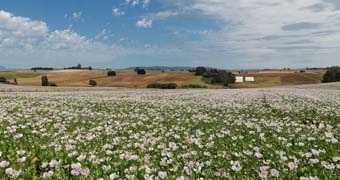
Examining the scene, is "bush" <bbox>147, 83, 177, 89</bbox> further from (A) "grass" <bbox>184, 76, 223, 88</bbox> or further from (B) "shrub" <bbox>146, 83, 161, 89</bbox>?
(A) "grass" <bbox>184, 76, 223, 88</bbox>

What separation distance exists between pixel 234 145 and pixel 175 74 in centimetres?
11929

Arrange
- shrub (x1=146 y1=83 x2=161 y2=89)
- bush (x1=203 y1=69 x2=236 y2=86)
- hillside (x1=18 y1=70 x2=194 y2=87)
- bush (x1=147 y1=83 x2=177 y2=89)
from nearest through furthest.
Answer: bush (x1=147 y1=83 x2=177 y2=89)
shrub (x1=146 y1=83 x2=161 y2=89)
bush (x1=203 y1=69 x2=236 y2=86)
hillside (x1=18 y1=70 x2=194 y2=87)

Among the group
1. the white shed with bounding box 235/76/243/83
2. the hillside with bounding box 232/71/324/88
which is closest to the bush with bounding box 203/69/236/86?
the white shed with bounding box 235/76/243/83

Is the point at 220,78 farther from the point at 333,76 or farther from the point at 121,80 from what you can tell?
the point at 333,76

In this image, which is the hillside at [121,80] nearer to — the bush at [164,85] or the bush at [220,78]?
the bush at [220,78]

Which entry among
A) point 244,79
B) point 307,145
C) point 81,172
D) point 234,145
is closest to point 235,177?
point 81,172

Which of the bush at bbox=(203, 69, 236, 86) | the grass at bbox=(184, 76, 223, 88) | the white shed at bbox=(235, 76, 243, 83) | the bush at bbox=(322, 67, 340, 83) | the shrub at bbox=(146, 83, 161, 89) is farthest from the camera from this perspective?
the white shed at bbox=(235, 76, 243, 83)

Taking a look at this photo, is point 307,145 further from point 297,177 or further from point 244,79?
point 244,79

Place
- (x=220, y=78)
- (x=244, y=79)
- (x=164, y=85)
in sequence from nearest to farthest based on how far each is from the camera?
(x=164, y=85)
(x=220, y=78)
(x=244, y=79)

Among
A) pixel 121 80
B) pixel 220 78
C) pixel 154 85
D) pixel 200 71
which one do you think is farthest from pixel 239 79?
pixel 121 80

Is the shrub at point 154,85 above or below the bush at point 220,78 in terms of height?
below

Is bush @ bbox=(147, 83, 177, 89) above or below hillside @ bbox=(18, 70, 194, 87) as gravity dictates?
→ below

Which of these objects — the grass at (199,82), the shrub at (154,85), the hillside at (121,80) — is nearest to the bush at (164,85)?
the shrub at (154,85)

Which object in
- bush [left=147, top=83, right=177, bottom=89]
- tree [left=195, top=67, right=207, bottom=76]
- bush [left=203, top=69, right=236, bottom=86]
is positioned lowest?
bush [left=147, top=83, right=177, bottom=89]
